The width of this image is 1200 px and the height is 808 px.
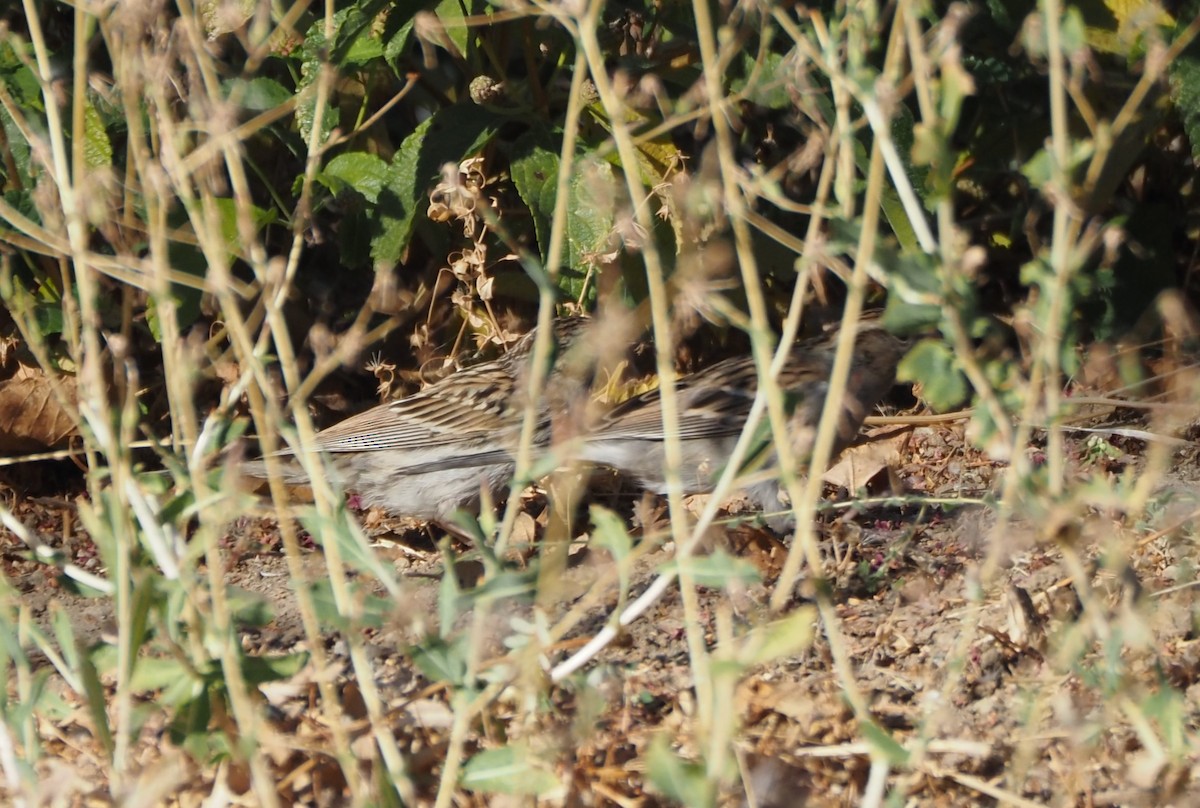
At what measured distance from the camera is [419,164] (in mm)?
4473

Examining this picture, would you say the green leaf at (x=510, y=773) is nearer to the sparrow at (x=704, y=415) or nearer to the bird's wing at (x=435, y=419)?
the sparrow at (x=704, y=415)

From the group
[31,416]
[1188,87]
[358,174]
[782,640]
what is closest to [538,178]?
[358,174]

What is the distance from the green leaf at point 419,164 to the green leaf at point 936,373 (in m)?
2.85

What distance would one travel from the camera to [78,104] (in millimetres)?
2006

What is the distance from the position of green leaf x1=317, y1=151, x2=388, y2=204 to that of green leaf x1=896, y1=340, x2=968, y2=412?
3.03 meters

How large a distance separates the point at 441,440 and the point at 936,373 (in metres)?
3.91

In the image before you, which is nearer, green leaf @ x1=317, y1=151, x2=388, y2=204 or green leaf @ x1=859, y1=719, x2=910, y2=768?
green leaf @ x1=859, y1=719, x2=910, y2=768

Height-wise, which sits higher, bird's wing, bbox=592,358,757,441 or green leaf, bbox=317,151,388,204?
green leaf, bbox=317,151,388,204

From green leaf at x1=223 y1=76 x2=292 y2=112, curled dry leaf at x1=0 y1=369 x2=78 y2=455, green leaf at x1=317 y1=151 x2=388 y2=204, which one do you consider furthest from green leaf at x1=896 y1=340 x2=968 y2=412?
curled dry leaf at x1=0 y1=369 x2=78 y2=455

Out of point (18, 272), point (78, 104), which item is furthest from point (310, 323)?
point (78, 104)

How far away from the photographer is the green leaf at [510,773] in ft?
6.10

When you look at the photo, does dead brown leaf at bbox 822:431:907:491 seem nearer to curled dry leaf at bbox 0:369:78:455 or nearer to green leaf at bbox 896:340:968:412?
curled dry leaf at bbox 0:369:78:455

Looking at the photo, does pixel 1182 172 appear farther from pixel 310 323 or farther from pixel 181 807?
pixel 181 807

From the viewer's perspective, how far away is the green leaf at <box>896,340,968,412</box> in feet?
5.74
